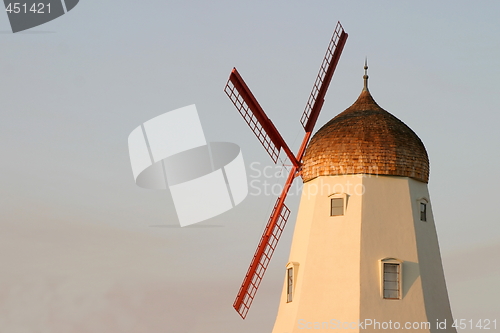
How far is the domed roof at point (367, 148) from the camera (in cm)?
2689

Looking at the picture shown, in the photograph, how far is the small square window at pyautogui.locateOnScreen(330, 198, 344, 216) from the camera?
27000 millimetres

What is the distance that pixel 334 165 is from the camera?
27.2m

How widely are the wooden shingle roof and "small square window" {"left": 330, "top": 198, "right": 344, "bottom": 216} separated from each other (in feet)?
2.64

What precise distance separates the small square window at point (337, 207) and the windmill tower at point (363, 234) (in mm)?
30

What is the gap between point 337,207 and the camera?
27078 millimetres

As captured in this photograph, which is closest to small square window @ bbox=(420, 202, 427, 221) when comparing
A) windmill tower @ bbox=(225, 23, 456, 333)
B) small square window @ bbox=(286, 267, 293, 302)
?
windmill tower @ bbox=(225, 23, 456, 333)

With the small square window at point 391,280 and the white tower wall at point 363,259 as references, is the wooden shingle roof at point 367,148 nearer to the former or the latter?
the white tower wall at point 363,259

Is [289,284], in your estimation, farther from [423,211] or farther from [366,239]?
[423,211]

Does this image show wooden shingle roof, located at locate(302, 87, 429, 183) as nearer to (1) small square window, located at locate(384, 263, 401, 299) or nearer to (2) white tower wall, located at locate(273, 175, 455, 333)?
(2) white tower wall, located at locate(273, 175, 455, 333)

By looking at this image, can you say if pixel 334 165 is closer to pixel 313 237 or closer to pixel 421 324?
pixel 313 237

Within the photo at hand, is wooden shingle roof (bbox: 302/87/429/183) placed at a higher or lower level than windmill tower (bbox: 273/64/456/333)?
higher

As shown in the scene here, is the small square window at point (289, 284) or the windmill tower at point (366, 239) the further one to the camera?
the small square window at point (289, 284)

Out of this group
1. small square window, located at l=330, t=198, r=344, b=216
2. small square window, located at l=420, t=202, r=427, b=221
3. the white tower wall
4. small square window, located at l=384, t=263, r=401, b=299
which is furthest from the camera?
small square window, located at l=420, t=202, r=427, b=221

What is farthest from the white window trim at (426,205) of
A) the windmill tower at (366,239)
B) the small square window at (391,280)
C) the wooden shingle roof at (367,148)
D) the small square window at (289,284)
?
the small square window at (289,284)
